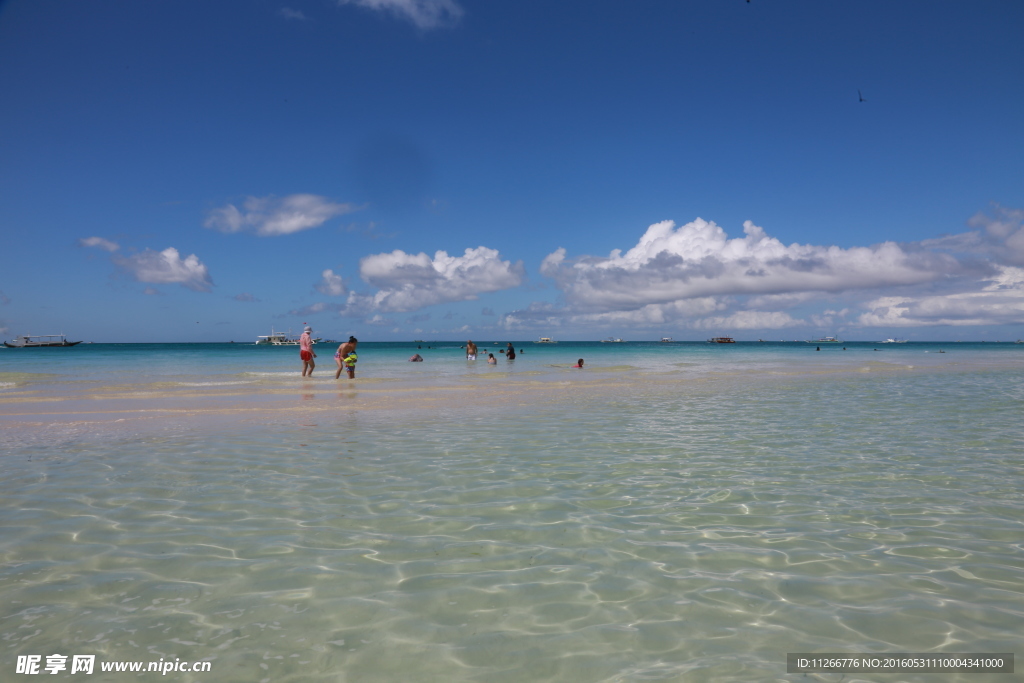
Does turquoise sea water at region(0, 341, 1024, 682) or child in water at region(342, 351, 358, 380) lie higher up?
child in water at region(342, 351, 358, 380)

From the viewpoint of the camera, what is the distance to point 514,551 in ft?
19.3

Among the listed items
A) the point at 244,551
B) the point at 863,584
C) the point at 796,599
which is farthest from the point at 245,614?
the point at 863,584

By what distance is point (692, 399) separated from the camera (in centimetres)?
2003

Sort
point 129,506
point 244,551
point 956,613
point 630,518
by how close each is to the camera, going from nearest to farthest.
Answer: point 956,613 < point 244,551 < point 630,518 < point 129,506

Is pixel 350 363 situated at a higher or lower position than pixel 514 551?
higher

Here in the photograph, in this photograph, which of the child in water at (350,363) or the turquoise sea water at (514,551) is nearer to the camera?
the turquoise sea water at (514,551)

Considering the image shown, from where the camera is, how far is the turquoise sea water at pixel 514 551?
13.7 feet

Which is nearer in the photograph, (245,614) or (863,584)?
(245,614)

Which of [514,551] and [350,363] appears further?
[350,363]

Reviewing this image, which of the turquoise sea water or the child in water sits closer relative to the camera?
the turquoise sea water

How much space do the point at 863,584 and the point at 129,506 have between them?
861 cm

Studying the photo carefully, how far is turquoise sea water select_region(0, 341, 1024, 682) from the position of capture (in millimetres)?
4172

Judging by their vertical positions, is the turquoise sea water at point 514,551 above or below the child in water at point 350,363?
below

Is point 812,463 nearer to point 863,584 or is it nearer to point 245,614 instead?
point 863,584
